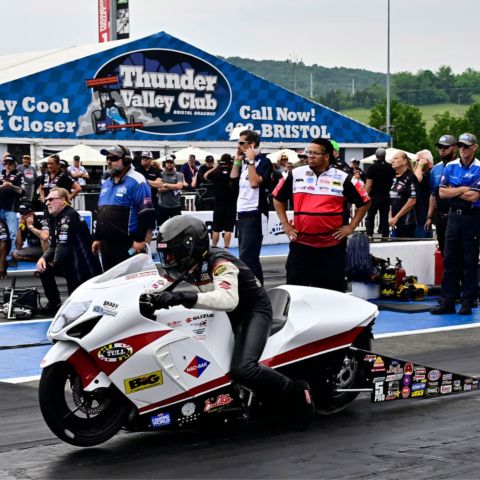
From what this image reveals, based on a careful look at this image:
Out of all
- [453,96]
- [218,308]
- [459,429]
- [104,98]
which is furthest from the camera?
[453,96]

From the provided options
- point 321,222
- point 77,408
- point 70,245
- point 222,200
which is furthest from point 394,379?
point 222,200

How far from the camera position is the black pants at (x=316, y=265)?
991cm

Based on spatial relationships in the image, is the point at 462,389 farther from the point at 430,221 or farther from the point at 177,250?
the point at 430,221

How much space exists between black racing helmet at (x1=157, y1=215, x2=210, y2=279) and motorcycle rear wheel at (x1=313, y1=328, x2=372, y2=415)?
1391 millimetres

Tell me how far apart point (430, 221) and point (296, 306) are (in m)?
7.22

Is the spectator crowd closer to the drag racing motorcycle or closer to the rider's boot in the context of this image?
the drag racing motorcycle

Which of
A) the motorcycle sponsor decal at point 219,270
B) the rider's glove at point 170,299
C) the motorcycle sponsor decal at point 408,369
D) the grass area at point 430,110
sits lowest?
the motorcycle sponsor decal at point 408,369

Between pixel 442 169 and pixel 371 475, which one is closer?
pixel 371 475

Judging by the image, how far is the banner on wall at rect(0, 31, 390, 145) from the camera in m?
35.7

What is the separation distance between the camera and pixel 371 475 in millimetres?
6098

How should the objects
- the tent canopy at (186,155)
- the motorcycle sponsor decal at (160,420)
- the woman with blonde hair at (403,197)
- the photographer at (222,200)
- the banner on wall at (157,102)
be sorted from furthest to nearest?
1. the banner on wall at (157,102)
2. the tent canopy at (186,155)
3. the photographer at (222,200)
4. the woman with blonde hair at (403,197)
5. the motorcycle sponsor decal at (160,420)

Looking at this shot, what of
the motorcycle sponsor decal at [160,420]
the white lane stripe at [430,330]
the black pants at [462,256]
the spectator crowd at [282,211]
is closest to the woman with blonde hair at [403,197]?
the spectator crowd at [282,211]

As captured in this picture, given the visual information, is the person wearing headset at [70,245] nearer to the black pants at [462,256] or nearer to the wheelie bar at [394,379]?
the black pants at [462,256]

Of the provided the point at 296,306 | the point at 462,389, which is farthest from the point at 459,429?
the point at 296,306
